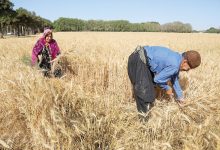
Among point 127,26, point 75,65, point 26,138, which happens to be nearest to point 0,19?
point 75,65

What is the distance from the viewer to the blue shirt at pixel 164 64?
425 centimetres

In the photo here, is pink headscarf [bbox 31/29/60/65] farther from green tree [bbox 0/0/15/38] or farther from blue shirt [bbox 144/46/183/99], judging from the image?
green tree [bbox 0/0/15/38]

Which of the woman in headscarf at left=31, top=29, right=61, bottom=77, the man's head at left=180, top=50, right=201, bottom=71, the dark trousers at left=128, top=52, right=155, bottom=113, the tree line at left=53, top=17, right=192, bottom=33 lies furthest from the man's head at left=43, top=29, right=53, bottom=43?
the tree line at left=53, top=17, right=192, bottom=33

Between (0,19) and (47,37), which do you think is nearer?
(47,37)

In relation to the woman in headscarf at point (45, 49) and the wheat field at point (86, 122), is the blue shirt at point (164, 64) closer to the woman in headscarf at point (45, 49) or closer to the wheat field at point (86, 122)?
the wheat field at point (86, 122)

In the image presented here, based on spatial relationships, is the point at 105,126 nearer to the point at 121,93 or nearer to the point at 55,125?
the point at 55,125

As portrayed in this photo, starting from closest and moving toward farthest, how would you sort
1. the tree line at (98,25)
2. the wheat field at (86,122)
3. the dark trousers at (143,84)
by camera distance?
the wheat field at (86,122) → the dark trousers at (143,84) → the tree line at (98,25)

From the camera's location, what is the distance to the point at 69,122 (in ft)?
11.6

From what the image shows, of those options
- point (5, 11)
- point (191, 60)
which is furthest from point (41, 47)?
point (5, 11)

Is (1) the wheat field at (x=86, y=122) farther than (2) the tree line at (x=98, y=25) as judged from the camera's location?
No

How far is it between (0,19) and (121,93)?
46135 mm

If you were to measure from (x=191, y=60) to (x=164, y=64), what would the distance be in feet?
1.32

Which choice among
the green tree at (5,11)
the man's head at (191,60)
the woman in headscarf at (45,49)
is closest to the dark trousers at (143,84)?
the man's head at (191,60)

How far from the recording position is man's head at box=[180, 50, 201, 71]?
4113 millimetres
